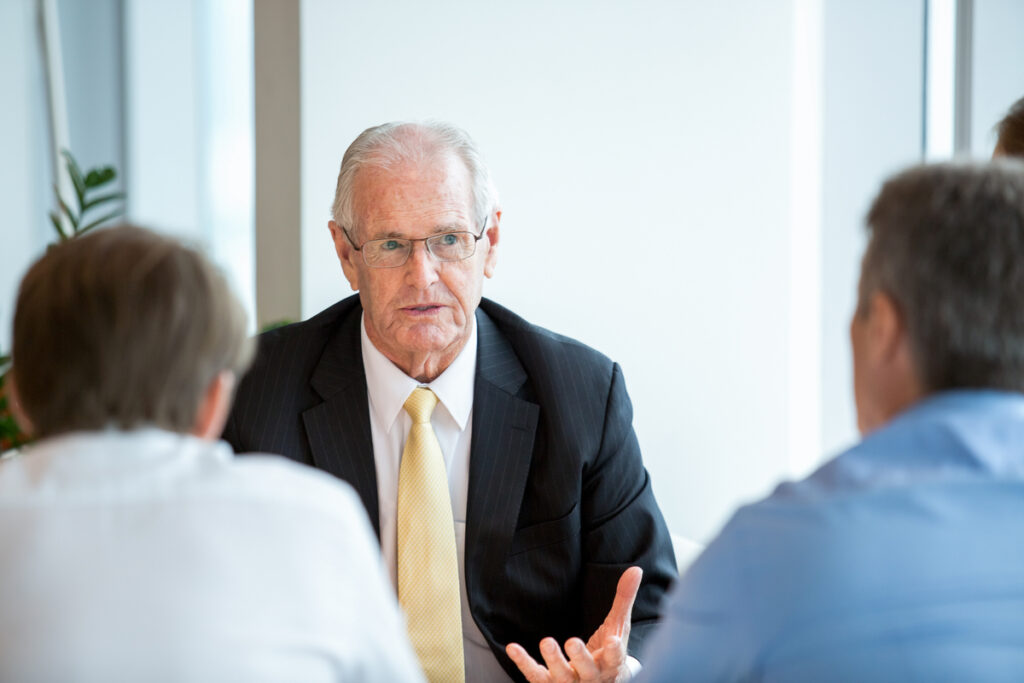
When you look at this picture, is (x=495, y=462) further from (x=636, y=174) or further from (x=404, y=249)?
(x=636, y=174)

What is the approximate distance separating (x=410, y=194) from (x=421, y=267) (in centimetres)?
15

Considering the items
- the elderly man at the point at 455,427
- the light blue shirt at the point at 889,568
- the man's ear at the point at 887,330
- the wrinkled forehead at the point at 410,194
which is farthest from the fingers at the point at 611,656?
the wrinkled forehead at the point at 410,194

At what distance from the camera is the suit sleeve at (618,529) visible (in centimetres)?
197

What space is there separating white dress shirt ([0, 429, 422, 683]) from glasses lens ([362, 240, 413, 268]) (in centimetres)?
106

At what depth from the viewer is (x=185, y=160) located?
183 inches

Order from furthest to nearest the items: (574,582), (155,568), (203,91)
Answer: (203,91) → (574,582) → (155,568)

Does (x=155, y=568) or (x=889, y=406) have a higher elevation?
(x=889, y=406)

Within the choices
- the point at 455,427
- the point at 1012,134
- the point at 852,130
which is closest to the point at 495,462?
the point at 455,427

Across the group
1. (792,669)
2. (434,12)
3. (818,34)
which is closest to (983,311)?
(792,669)

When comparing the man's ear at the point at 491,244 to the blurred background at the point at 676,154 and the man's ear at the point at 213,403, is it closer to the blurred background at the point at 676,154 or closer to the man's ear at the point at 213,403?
the blurred background at the point at 676,154

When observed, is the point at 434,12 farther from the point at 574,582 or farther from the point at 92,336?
the point at 92,336

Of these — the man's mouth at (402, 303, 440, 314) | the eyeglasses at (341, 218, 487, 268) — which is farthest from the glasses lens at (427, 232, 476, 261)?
the man's mouth at (402, 303, 440, 314)

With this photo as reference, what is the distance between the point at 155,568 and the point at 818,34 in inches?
107

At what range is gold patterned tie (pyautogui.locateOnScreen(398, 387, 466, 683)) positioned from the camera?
184 centimetres
